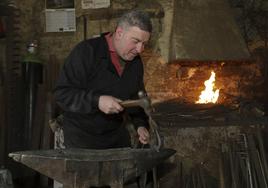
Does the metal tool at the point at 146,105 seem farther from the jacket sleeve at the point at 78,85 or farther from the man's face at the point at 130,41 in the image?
the man's face at the point at 130,41

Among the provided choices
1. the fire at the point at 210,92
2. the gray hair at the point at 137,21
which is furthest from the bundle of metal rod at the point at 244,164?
the gray hair at the point at 137,21

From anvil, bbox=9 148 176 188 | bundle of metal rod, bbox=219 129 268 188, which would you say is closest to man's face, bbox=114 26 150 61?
anvil, bbox=9 148 176 188

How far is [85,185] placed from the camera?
6.98ft

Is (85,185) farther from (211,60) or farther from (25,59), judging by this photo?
(25,59)

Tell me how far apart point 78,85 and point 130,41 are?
406mm

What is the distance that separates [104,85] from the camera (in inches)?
105

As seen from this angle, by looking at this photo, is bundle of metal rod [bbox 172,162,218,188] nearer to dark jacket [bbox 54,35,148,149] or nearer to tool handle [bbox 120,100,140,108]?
dark jacket [bbox 54,35,148,149]

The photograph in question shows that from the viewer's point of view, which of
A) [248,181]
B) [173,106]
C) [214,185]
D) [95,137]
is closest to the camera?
[95,137]

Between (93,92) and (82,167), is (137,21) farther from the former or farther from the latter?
(82,167)

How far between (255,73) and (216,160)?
1.42 meters

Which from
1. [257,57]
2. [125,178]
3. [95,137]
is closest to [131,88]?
[95,137]

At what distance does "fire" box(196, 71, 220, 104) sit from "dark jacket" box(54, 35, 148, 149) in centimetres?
206

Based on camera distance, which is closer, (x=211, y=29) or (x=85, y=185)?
(x=85, y=185)

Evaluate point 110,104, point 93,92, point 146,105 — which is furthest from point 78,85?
point 146,105
